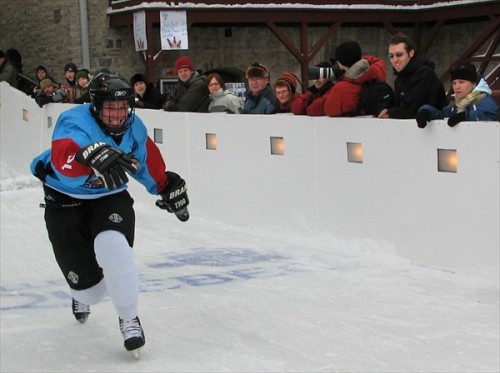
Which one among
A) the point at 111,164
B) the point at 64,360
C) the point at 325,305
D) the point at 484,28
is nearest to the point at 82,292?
the point at 64,360

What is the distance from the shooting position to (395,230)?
21.5ft

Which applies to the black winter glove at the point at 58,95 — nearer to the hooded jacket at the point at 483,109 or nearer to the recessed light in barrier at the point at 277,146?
the recessed light in barrier at the point at 277,146

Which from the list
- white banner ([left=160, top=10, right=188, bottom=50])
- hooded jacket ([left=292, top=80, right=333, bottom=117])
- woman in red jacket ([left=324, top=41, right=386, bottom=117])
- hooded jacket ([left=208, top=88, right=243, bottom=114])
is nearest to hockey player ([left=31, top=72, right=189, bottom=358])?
woman in red jacket ([left=324, top=41, right=386, bottom=117])

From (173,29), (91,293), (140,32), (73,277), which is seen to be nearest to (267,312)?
(91,293)

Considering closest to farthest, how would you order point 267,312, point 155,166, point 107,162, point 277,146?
point 107,162 → point 155,166 → point 267,312 → point 277,146

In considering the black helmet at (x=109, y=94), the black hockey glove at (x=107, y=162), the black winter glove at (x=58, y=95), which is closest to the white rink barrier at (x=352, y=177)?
the black helmet at (x=109, y=94)

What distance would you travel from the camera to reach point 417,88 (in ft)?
20.5

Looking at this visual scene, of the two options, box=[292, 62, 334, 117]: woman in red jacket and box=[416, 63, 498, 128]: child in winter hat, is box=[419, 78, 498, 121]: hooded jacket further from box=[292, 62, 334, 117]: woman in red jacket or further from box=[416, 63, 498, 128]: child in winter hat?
box=[292, 62, 334, 117]: woman in red jacket

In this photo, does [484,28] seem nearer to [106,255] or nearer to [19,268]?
[19,268]

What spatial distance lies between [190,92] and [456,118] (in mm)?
4088

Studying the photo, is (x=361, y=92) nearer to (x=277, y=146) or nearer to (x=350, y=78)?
(x=350, y=78)

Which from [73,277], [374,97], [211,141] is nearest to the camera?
[73,277]

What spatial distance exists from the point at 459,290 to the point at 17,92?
10.6m

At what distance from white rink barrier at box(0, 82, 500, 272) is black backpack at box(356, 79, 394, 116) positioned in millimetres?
151
